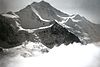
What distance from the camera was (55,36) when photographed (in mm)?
19078

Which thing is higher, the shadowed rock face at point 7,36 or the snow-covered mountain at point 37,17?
the snow-covered mountain at point 37,17

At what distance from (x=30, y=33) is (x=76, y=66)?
25.1 feet

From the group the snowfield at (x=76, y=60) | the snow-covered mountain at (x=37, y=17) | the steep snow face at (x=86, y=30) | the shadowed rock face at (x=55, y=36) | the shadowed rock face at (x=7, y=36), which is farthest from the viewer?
the shadowed rock face at (x=55, y=36)

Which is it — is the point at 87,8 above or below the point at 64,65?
above

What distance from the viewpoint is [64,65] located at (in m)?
8.77

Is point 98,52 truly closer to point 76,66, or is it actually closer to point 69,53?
point 76,66

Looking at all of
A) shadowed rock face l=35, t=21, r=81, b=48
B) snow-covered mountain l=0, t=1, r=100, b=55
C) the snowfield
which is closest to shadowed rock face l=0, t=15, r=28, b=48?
snow-covered mountain l=0, t=1, r=100, b=55

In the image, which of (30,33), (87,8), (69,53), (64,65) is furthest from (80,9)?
(30,33)

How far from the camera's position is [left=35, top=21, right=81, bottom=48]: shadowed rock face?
17.0 meters

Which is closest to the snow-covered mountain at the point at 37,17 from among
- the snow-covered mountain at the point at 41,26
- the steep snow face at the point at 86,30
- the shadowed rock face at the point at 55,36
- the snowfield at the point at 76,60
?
the snow-covered mountain at the point at 41,26

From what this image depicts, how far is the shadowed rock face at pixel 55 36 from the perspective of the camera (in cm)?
1702

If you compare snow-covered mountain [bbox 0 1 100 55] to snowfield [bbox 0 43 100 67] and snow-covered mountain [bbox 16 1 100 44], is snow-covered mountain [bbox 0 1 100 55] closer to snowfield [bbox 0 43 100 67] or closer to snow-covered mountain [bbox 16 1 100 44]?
snow-covered mountain [bbox 16 1 100 44]

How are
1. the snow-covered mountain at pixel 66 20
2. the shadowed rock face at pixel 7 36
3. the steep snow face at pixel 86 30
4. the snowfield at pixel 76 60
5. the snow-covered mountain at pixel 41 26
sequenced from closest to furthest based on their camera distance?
the snowfield at pixel 76 60 < the steep snow face at pixel 86 30 < the snow-covered mountain at pixel 66 20 < the snow-covered mountain at pixel 41 26 < the shadowed rock face at pixel 7 36

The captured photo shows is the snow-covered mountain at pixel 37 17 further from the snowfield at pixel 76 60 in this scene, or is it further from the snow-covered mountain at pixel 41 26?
the snowfield at pixel 76 60
